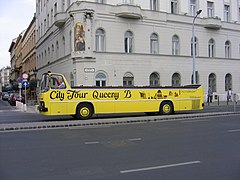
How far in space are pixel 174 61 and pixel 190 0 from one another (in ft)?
27.1

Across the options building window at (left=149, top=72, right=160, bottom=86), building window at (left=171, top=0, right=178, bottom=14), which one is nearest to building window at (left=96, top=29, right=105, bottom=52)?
building window at (left=149, top=72, right=160, bottom=86)

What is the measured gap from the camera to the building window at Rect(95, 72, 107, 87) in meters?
31.5

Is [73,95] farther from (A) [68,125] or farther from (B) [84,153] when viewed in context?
(B) [84,153]

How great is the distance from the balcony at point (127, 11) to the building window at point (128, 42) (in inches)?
77.0

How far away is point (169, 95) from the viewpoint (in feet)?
68.3

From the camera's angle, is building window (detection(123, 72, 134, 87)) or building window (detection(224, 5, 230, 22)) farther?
building window (detection(224, 5, 230, 22))

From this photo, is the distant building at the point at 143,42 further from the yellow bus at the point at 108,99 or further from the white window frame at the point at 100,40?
the yellow bus at the point at 108,99

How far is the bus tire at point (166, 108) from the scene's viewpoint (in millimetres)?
20625

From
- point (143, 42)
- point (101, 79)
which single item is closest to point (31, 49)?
point (143, 42)

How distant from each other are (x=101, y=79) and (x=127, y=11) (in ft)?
24.3

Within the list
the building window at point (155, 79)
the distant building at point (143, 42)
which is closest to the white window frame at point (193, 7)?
the distant building at point (143, 42)

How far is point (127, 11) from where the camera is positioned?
31938mm

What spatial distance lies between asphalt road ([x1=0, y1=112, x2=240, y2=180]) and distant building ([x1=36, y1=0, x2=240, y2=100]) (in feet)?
67.3

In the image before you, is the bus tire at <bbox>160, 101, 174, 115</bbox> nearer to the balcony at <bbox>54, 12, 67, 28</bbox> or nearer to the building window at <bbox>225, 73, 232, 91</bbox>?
the balcony at <bbox>54, 12, 67, 28</bbox>
